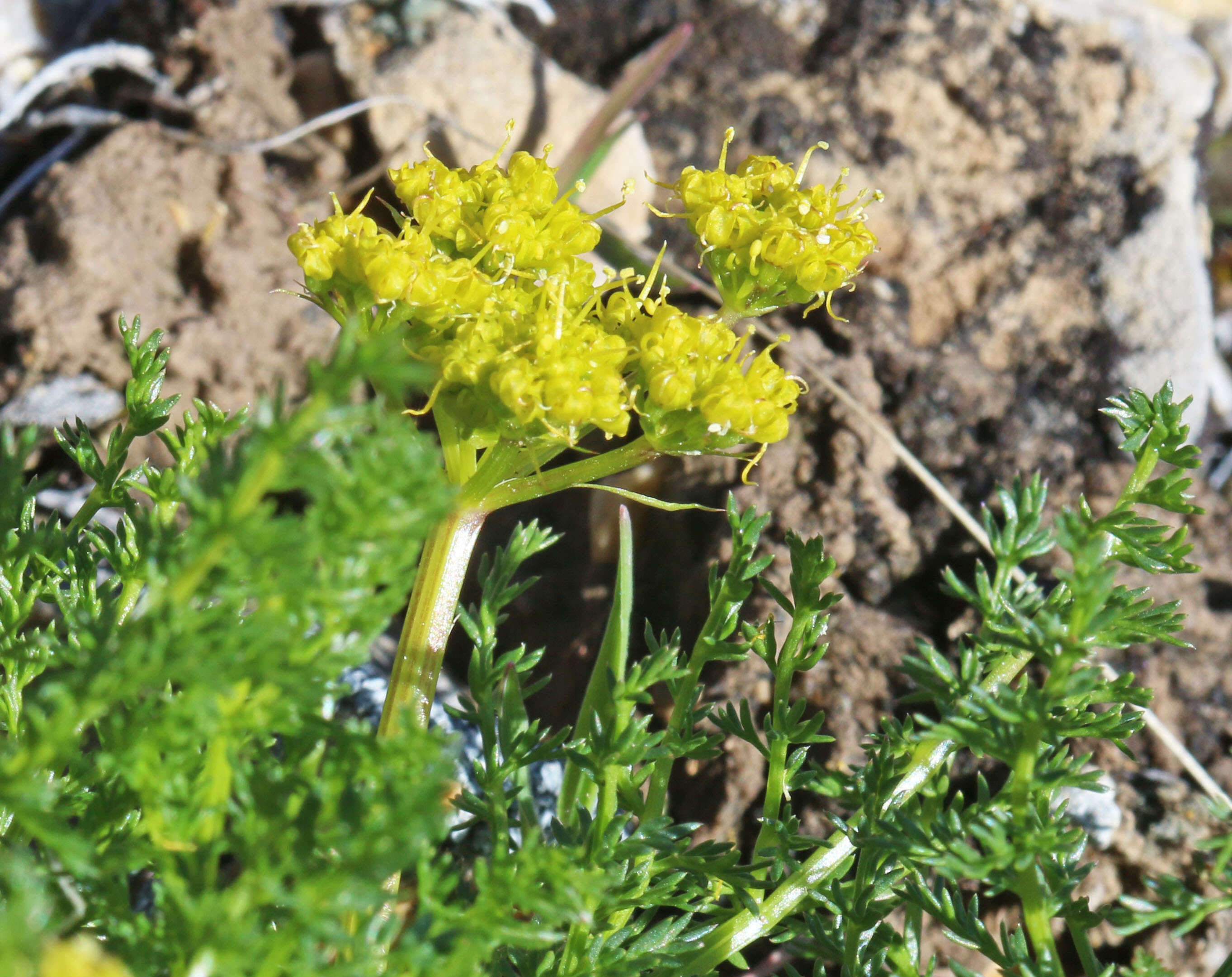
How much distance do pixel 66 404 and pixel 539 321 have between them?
187 centimetres

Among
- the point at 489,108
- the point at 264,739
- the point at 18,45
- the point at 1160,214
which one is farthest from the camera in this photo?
the point at 18,45

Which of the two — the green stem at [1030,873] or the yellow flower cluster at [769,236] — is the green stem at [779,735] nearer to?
the green stem at [1030,873]

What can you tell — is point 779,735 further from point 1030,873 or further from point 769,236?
point 769,236

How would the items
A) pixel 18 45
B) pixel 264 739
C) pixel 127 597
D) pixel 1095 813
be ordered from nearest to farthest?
pixel 264 739 < pixel 127 597 < pixel 1095 813 < pixel 18 45

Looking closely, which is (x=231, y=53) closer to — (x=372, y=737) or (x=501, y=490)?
(x=501, y=490)

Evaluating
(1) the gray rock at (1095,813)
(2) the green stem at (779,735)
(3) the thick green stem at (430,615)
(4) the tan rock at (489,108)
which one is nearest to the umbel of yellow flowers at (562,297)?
(3) the thick green stem at (430,615)

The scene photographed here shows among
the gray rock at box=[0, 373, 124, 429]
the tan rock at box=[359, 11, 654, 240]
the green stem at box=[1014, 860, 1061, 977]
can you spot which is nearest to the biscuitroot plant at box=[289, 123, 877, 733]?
the green stem at box=[1014, 860, 1061, 977]

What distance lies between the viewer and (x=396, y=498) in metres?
1.12

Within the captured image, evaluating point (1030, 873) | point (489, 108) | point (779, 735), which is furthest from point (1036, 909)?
point (489, 108)

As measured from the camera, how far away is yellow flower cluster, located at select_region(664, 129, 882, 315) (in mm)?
1780

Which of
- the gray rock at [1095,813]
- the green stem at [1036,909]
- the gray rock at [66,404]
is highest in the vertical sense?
the gray rock at [66,404]

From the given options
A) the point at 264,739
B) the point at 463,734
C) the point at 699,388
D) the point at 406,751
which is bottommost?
the point at 463,734

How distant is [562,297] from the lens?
61.7 inches

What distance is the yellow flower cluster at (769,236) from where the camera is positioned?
1.78 metres
